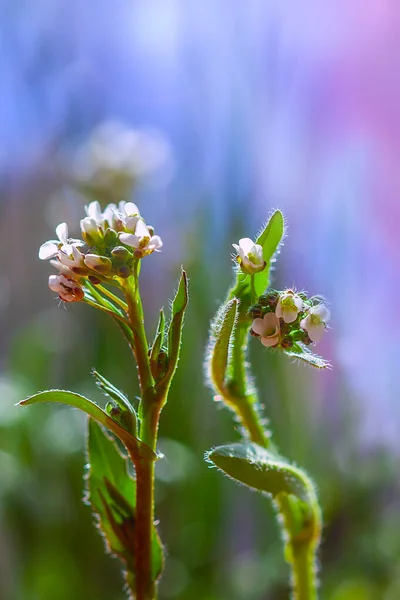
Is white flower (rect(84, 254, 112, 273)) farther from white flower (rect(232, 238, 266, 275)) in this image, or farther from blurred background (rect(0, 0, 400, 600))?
blurred background (rect(0, 0, 400, 600))

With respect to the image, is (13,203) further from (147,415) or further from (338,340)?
(147,415)

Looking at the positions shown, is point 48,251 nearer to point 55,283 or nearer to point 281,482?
point 55,283

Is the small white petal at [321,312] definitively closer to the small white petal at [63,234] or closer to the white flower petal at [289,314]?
the white flower petal at [289,314]

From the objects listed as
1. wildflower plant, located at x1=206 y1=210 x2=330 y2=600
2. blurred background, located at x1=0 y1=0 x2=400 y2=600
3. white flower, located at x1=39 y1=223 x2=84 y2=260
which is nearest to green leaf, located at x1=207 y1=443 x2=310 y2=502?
wildflower plant, located at x1=206 y1=210 x2=330 y2=600

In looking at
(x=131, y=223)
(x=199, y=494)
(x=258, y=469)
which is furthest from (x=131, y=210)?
(x=199, y=494)

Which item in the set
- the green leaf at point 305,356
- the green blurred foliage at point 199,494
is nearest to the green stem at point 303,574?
the green leaf at point 305,356

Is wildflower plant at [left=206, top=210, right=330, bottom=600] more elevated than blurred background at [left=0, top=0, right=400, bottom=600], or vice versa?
blurred background at [left=0, top=0, right=400, bottom=600]
